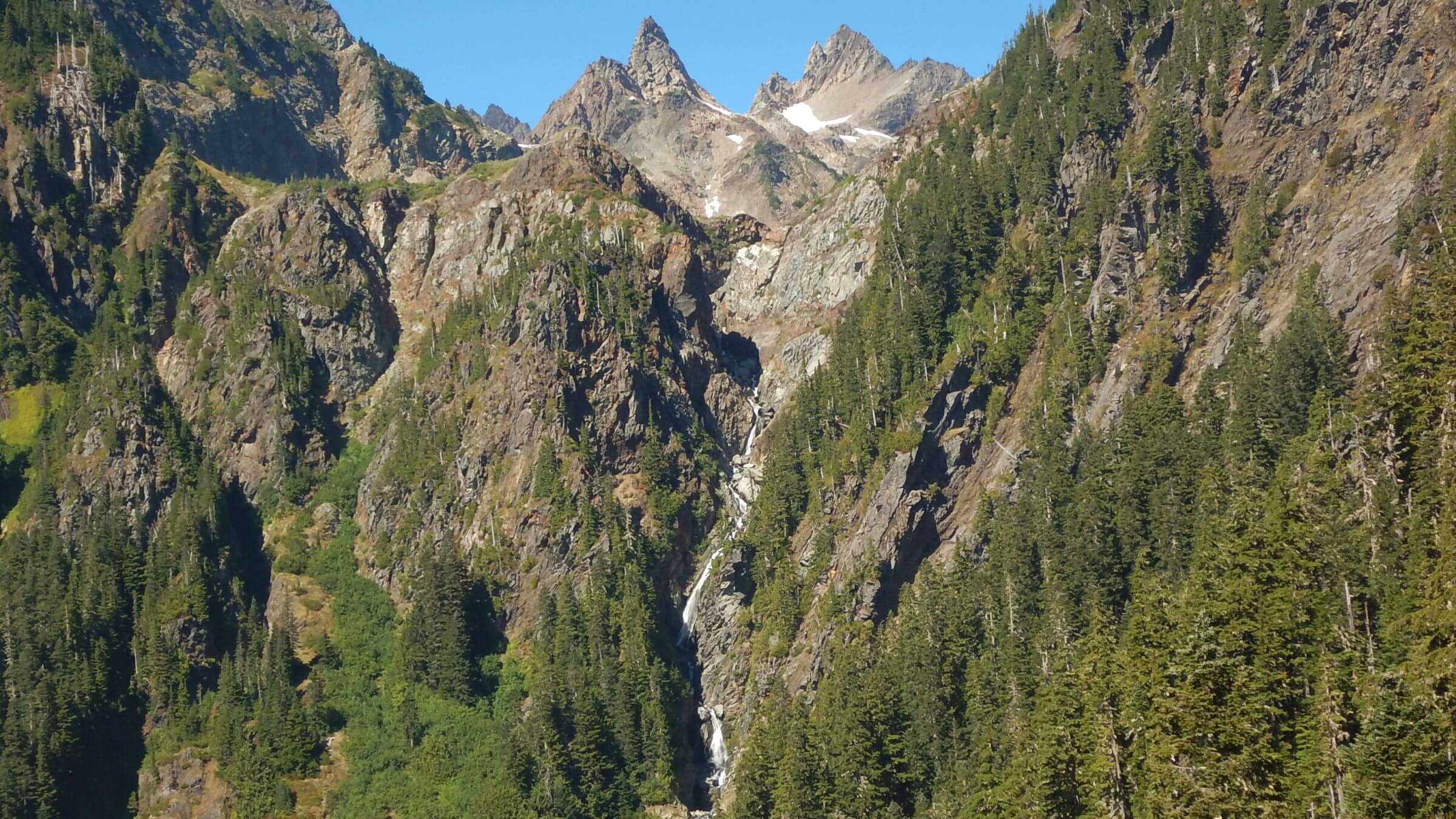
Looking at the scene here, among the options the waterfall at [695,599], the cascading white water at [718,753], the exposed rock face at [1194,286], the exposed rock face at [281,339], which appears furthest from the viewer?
the exposed rock face at [281,339]

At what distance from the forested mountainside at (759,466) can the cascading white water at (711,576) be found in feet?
2.06

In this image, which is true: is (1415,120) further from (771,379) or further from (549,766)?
(549,766)

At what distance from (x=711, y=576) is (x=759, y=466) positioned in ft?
74.0

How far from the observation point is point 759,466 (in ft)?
586

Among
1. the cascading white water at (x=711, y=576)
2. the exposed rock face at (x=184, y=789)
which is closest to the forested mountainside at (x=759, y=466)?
the exposed rock face at (x=184, y=789)

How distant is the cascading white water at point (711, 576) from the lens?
147 meters

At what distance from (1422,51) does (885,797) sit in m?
96.0

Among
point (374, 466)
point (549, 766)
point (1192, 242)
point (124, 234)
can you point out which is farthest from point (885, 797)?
point (124, 234)

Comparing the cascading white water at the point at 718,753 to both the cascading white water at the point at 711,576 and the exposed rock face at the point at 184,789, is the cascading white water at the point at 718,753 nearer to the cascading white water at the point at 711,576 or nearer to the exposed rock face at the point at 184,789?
the cascading white water at the point at 711,576

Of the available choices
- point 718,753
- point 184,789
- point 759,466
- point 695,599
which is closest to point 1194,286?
point 759,466

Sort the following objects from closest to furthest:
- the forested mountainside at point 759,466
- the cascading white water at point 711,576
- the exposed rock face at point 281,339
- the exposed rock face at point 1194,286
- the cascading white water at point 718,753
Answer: the forested mountainside at point 759,466, the exposed rock face at point 1194,286, the cascading white water at point 718,753, the cascading white water at point 711,576, the exposed rock face at point 281,339

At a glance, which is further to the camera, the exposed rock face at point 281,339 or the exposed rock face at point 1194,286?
the exposed rock face at point 281,339

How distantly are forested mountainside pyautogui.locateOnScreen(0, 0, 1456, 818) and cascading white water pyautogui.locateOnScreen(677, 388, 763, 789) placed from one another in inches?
24.7

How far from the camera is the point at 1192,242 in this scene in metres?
153
